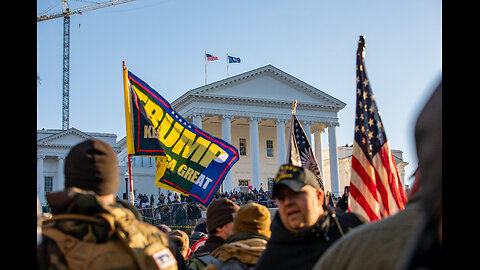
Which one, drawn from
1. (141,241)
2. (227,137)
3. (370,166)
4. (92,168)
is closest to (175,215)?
(370,166)

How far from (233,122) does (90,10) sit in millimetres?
43352

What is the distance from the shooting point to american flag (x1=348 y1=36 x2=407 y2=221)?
556 centimetres

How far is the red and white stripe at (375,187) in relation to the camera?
5551 millimetres

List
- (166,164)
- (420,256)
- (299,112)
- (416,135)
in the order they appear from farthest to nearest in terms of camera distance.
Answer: (299,112)
(166,164)
(416,135)
(420,256)

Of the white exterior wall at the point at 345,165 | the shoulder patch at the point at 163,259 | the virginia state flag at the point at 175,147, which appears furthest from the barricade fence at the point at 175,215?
the white exterior wall at the point at 345,165

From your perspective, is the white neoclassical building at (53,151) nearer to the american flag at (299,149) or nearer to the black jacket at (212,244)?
the american flag at (299,149)

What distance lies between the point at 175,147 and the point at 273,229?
248 inches

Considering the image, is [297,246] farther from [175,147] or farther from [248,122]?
[248,122]

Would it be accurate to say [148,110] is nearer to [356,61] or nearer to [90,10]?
[356,61]

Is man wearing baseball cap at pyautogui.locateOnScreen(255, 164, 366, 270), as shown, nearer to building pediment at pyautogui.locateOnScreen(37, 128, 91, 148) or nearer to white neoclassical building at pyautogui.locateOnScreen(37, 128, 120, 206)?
white neoclassical building at pyautogui.locateOnScreen(37, 128, 120, 206)

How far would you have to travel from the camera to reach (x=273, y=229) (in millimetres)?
3389

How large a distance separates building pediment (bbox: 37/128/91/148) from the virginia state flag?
41871 millimetres

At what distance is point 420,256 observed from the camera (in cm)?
108
